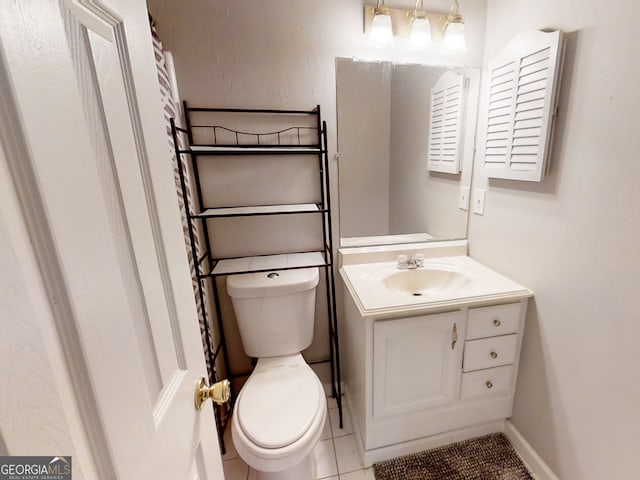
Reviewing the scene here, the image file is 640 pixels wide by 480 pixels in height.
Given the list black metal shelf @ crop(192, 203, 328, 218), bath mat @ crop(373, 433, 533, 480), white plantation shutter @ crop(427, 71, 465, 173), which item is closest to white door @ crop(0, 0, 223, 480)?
black metal shelf @ crop(192, 203, 328, 218)

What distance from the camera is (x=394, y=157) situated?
1.57m

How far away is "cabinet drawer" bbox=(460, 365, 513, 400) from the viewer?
134 cm

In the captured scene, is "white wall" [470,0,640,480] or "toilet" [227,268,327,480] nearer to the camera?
"white wall" [470,0,640,480]

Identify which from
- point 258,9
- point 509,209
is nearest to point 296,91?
point 258,9

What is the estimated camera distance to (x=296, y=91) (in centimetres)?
142

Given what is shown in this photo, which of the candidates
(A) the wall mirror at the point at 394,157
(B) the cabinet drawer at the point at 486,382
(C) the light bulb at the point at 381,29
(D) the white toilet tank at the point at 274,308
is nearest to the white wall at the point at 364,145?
(A) the wall mirror at the point at 394,157

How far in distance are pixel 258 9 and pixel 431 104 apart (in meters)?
0.94

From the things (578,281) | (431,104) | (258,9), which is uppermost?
(258,9)

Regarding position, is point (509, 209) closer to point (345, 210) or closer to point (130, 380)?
point (345, 210)

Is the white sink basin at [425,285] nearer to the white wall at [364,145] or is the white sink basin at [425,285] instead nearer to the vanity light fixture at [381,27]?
the white wall at [364,145]

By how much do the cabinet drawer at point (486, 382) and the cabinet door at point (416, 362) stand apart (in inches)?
1.8

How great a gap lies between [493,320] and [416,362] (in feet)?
1.24

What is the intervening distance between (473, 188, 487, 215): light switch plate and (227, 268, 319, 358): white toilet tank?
920mm

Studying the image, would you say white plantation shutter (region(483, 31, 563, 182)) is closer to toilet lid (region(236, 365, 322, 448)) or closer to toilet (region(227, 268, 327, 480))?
toilet (region(227, 268, 327, 480))
